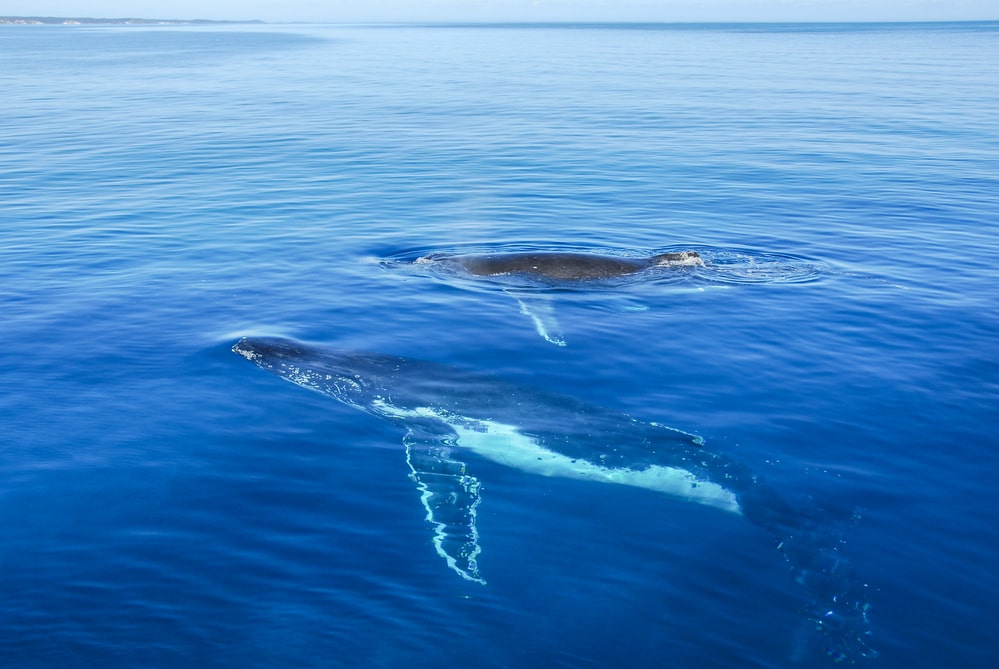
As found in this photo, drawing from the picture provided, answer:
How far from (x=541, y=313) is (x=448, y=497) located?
29.7ft

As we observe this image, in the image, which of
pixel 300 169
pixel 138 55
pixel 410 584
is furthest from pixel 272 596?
pixel 138 55

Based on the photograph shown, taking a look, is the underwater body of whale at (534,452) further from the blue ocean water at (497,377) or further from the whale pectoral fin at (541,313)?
the whale pectoral fin at (541,313)

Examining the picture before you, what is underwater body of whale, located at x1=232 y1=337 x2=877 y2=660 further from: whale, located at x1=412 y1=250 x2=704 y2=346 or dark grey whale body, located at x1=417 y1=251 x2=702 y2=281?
dark grey whale body, located at x1=417 y1=251 x2=702 y2=281

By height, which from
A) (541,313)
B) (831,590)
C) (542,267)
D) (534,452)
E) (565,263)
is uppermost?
(565,263)

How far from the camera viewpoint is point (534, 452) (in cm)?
1498

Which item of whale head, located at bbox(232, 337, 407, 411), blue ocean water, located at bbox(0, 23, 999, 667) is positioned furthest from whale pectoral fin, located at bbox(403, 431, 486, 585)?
whale head, located at bbox(232, 337, 407, 411)

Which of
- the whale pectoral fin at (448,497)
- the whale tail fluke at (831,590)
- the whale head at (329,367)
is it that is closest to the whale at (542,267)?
the whale head at (329,367)

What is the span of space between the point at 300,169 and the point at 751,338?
90.9ft

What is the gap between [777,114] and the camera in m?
59.1

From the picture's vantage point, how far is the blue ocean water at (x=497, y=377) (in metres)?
11.1

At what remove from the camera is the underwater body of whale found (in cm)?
1202

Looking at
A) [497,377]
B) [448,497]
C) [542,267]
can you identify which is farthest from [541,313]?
[448,497]

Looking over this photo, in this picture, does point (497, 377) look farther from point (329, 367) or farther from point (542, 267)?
point (542, 267)

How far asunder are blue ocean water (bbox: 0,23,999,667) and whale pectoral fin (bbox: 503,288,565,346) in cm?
31
